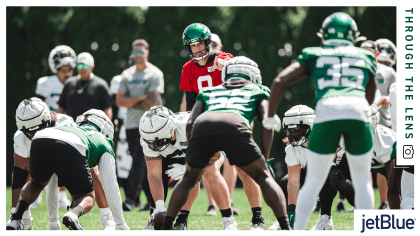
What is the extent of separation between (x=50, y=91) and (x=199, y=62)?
3.72 metres

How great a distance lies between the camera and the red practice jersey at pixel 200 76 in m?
5.73

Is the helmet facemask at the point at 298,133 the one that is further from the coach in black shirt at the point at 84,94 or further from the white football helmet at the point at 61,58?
the white football helmet at the point at 61,58

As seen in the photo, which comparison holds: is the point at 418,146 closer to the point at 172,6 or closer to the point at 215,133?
the point at 215,133

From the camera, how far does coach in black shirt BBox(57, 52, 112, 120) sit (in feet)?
26.5

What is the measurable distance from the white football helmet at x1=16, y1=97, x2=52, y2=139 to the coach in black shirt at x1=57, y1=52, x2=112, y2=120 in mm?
2799

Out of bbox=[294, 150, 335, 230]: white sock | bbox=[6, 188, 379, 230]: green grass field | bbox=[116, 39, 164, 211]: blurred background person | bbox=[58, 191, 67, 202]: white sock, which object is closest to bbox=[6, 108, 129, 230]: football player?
bbox=[6, 188, 379, 230]: green grass field

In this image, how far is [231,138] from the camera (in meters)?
4.05

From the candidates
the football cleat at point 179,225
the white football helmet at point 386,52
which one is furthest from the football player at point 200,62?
the white football helmet at point 386,52

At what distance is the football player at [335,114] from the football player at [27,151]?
245cm

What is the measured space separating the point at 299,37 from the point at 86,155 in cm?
691

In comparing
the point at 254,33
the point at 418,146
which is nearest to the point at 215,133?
the point at 418,146

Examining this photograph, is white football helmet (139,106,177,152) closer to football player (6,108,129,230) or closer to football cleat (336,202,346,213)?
football player (6,108,129,230)

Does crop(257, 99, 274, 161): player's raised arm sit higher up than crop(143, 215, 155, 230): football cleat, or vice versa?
crop(257, 99, 274, 161): player's raised arm

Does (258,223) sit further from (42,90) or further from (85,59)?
(42,90)
